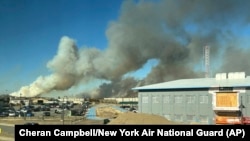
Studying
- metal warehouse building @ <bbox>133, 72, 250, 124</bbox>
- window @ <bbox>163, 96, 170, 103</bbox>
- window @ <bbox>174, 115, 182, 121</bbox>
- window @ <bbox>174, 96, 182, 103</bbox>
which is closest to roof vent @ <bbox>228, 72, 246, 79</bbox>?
→ metal warehouse building @ <bbox>133, 72, 250, 124</bbox>

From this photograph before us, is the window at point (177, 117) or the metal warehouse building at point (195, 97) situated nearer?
the metal warehouse building at point (195, 97)

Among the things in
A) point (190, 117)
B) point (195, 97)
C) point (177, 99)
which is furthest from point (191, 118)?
point (177, 99)

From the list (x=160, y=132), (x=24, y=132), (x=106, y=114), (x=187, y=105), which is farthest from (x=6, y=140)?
(x=106, y=114)

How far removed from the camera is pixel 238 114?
60.5 metres

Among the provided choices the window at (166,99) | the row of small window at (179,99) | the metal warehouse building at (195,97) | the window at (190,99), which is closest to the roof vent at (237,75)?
the metal warehouse building at (195,97)

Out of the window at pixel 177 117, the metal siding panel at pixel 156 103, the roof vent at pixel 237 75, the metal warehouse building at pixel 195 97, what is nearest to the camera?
the metal warehouse building at pixel 195 97

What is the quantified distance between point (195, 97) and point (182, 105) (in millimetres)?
3021

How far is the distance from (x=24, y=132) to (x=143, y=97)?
202ft

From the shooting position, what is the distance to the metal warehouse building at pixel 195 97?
60838 millimetres

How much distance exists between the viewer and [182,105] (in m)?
67.1
